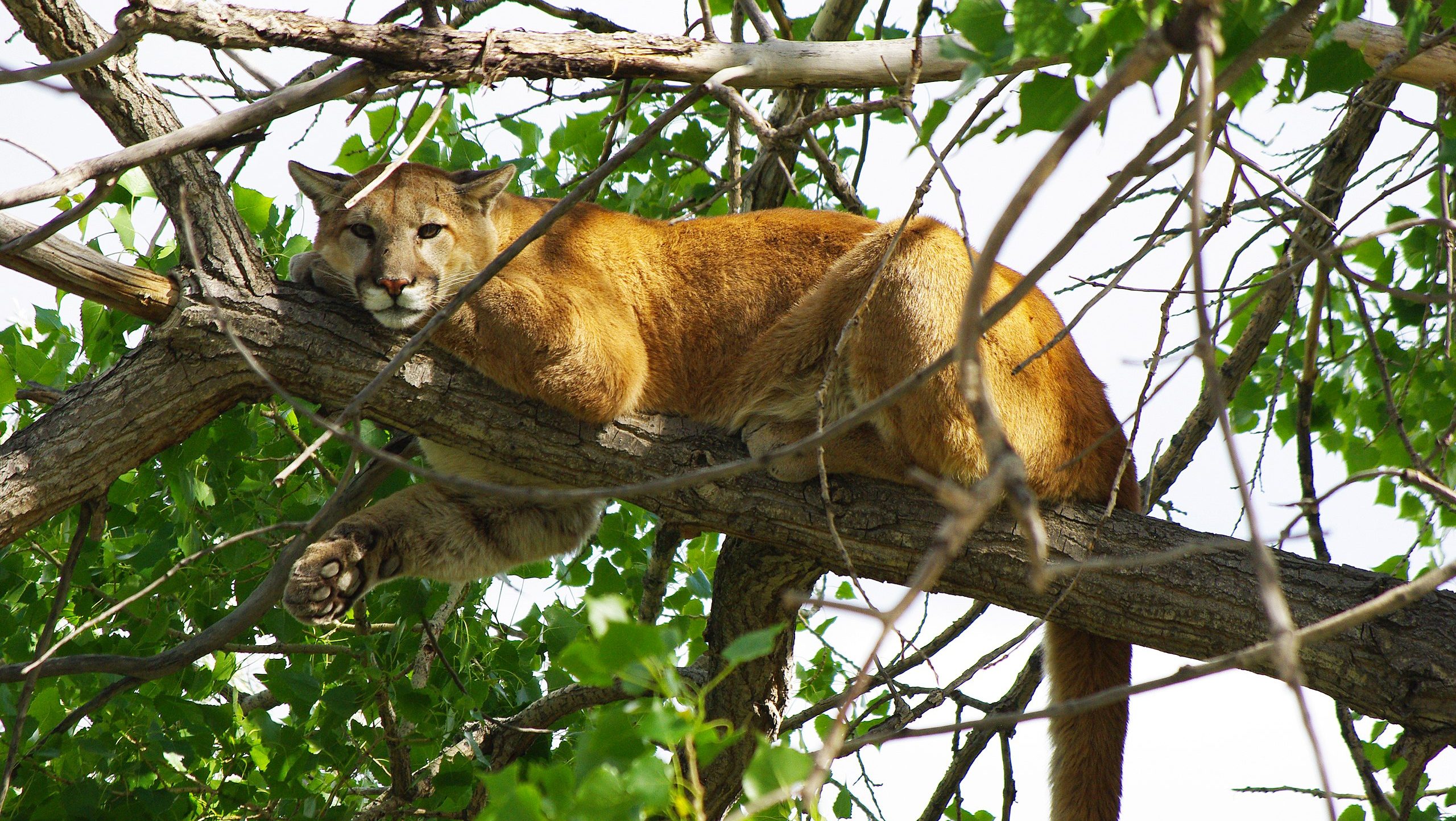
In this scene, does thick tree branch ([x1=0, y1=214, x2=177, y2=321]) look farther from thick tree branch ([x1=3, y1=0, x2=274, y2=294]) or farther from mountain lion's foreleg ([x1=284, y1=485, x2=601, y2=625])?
mountain lion's foreleg ([x1=284, y1=485, x2=601, y2=625])

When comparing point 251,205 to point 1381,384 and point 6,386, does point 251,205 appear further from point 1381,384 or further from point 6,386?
point 1381,384

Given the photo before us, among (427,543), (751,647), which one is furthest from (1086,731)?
(427,543)

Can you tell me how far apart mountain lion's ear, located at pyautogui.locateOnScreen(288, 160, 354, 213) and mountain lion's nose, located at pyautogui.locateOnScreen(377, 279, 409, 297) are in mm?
690

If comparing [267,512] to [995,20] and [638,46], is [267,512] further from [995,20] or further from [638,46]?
[995,20]

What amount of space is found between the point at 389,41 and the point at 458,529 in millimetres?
1830

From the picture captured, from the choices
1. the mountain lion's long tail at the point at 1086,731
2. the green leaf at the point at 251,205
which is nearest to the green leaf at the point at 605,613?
the mountain lion's long tail at the point at 1086,731

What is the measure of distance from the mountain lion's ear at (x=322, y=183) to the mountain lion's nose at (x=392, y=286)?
690 millimetres

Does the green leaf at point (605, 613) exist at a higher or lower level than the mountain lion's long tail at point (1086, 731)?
lower

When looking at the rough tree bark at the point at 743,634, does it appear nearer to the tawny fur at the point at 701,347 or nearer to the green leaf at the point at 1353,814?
the tawny fur at the point at 701,347

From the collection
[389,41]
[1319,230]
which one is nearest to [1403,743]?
[1319,230]

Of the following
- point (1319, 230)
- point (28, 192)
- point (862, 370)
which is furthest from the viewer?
point (1319, 230)

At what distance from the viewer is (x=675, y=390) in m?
3.82

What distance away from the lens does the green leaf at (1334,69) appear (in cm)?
192

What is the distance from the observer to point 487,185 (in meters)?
3.99
